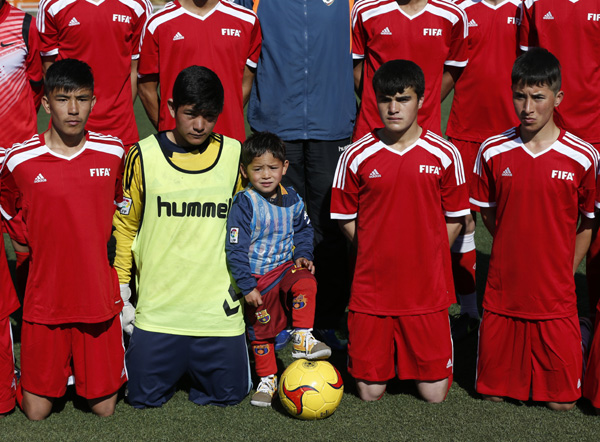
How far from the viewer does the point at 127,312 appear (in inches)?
207

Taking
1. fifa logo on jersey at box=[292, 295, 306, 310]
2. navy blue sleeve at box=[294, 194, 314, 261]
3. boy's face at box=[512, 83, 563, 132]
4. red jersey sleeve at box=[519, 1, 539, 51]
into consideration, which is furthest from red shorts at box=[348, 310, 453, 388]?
red jersey sleeve at box=[519, 1, 539, 51]

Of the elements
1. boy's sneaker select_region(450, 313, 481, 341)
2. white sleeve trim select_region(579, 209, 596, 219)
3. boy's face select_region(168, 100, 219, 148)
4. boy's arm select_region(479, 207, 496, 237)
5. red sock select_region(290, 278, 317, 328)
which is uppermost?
boy's face select_region(168, 100, 219, 148)

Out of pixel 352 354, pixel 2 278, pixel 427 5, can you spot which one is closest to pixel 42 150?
pixel 2 278

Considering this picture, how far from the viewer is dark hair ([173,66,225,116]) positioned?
482 centimetres

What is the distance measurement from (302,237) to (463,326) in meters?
1.74

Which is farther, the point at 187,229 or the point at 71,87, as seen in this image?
the point at 187,229

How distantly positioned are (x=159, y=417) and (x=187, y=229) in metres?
1.15

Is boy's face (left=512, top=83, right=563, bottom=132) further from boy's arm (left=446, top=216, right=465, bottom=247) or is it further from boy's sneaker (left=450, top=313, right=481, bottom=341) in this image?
boy's sneaker (left=450, top=313, right=481, bottom=341)

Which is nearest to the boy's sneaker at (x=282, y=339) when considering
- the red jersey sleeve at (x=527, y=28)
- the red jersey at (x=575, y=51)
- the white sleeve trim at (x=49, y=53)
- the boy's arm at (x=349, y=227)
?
the boy's arm at (x=349, y=227)

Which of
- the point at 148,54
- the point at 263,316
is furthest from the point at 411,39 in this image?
the point at 263,316

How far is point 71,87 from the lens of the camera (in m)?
4.66

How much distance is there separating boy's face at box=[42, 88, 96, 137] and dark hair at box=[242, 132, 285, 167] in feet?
3.27

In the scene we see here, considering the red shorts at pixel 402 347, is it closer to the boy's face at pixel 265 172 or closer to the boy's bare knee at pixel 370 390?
the boy's bare knee at pixel 370 390

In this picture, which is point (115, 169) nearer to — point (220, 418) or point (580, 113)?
point (220, 418)
